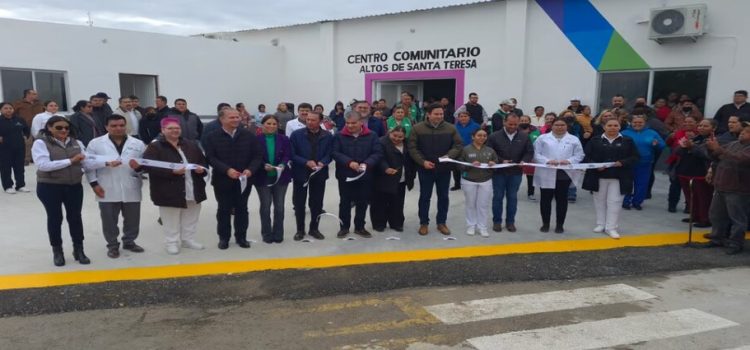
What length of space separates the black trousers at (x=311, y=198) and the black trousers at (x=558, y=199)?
10.9ft

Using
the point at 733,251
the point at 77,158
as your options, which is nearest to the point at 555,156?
the point at 733,251

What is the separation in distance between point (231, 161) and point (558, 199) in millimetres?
4760

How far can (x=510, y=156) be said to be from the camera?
25.7ft

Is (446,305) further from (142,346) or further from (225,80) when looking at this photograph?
(225,80)

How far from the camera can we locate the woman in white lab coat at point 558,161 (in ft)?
25.4

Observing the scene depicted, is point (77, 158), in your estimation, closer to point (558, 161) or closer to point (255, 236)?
point (255, 236)

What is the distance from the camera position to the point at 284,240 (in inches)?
292

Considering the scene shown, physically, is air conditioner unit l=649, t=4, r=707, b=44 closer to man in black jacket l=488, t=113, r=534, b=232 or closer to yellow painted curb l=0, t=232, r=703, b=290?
yellow painted curb l=0, t=232, r=703, b=290

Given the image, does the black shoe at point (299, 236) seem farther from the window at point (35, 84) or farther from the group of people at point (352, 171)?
the window at point (35, 84)

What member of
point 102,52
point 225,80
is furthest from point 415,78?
point 102,52

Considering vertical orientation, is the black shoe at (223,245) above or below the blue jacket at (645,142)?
below

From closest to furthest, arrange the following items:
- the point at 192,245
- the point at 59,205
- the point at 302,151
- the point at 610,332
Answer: the point at 610,332
the point at 59,205
the point at 192,245
the point at 302,151

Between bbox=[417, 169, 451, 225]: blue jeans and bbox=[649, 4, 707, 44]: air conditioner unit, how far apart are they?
27.4ft

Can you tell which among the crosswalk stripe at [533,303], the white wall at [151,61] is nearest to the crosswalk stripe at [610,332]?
the crosswalk stripe at [533,303]
